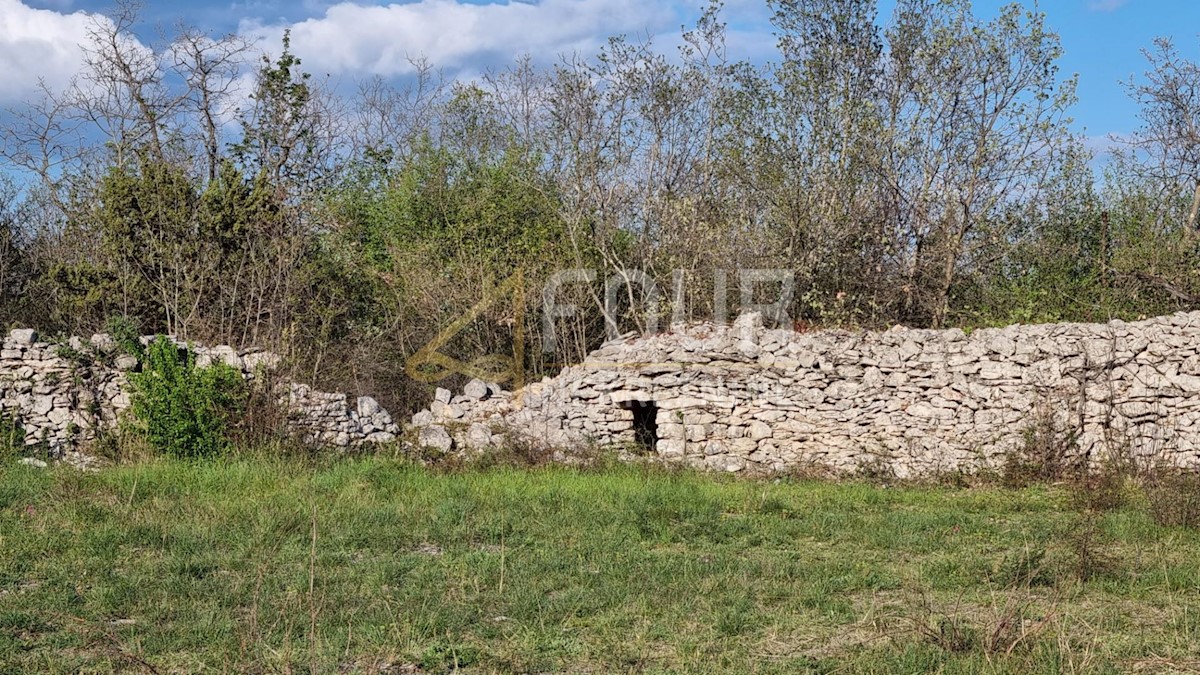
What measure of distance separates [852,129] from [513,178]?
773cm

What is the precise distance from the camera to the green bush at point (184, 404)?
1149cm

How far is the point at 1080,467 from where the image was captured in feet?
37.0

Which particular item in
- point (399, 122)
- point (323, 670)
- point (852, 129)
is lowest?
point (323, 670)

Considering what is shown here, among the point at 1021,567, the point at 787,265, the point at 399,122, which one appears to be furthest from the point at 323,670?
the point at 399,122

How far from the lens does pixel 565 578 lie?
651 centimetres

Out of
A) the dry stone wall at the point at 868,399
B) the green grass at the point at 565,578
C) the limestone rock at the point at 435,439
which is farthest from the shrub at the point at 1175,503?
the limestone rock at the point at 435,439

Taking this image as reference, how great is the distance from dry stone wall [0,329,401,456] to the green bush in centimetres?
36

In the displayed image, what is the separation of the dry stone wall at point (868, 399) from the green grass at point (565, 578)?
1.75m

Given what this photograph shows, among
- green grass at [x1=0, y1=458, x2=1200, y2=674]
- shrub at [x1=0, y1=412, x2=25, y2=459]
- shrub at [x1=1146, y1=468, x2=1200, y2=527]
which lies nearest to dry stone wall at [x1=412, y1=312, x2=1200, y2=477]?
shrub at [x1=1146, y1=468, x2=1200, y2=527]

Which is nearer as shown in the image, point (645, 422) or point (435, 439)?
point (435, 439)

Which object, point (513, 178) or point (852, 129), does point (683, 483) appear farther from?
point (513, 178)

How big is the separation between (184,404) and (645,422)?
5.93m

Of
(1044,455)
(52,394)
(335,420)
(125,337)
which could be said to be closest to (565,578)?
(335,420)

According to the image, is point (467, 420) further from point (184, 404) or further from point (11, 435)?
point (11, 435)
